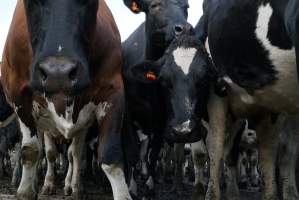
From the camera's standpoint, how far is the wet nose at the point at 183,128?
5.99 metres

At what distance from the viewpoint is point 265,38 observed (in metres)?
5.60

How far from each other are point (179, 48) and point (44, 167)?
8.71m

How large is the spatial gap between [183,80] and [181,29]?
925 millimetres


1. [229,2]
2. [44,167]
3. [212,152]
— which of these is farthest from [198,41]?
[44,167]

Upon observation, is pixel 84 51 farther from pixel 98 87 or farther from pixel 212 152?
pixel 212 152

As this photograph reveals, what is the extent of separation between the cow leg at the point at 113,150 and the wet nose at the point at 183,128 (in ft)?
3.21

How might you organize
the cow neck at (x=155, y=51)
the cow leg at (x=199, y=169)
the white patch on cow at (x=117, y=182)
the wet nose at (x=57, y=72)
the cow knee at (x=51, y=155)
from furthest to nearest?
the cow knee at (x=51, y=155) < the cow neck at (x=155, y=51) < the cow leg at (x=199, y=169) < the white patch on cow at (x=117, y=182) < the wet nose at (x=57, y=72)

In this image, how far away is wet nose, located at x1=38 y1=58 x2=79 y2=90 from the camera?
4242 mm

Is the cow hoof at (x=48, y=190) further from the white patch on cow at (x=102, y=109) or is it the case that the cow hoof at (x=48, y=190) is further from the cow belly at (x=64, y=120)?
the white patch on cow at (x=102, y=109)

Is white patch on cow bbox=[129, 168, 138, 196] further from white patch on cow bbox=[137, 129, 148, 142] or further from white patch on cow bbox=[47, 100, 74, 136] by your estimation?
white patch on cow bbox=[47, 100, 74, 136]

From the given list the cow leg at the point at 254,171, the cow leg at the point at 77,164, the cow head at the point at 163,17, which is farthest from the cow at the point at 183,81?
the cow leg at the point at 254,171

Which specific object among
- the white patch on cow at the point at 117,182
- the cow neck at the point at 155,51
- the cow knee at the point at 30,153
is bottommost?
the white patch on cow at the point at 117,182

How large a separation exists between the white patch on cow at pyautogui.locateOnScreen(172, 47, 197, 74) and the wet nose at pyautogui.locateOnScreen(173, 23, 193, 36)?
385 mm

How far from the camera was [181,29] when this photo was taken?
720 cm
